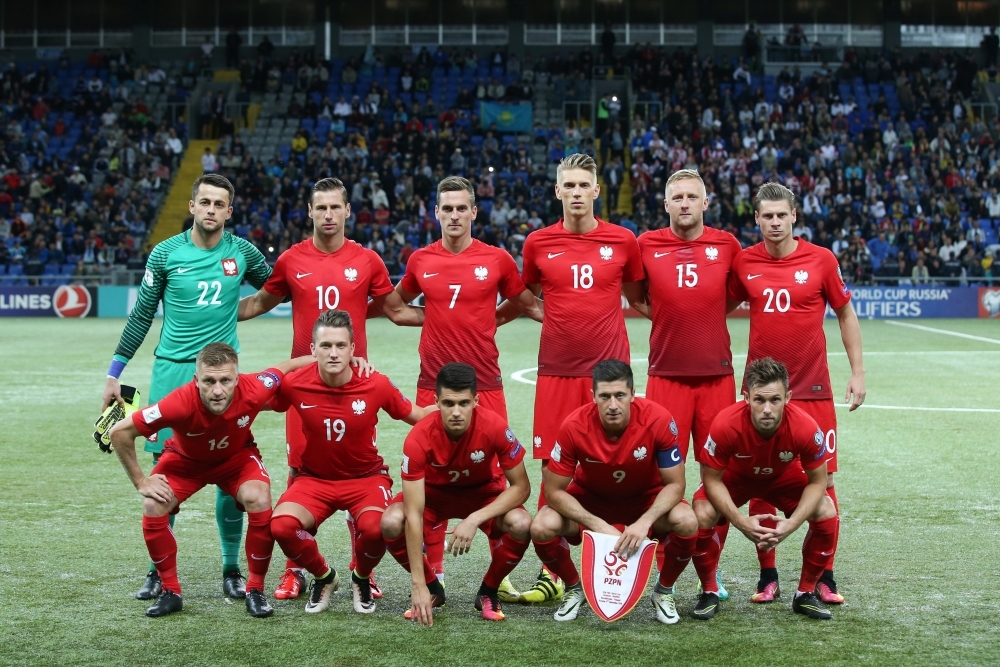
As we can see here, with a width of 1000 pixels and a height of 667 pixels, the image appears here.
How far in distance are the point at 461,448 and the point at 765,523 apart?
159 centimetres

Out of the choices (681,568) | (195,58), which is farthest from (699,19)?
(681,568)

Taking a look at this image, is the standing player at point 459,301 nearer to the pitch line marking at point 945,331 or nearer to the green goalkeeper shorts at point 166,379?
the green goalkeeper shorts at point 166,379

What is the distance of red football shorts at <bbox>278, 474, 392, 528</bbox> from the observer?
19.4ft

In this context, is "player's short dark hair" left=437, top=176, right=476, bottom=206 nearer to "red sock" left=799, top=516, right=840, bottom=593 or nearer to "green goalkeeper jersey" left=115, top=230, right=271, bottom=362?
"green goalkeeper jersey" left=115, top=230, right=271, bottom=362

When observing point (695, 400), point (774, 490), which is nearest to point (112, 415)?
point (695, 400)

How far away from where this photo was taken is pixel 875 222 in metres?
30.8

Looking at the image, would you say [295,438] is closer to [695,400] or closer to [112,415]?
[112,415]

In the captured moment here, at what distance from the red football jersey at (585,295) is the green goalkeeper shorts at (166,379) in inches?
79.3

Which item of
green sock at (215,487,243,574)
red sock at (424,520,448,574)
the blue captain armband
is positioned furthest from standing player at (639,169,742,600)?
green sock at (215,487,243,574)

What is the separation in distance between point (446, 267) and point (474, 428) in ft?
3.81

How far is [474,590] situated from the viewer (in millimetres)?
6105

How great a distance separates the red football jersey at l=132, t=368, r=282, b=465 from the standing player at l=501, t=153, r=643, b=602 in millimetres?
1534

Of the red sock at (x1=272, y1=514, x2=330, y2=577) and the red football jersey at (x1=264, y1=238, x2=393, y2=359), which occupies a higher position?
the red football jersey at (x1=264, y1=238, x2=393, y2=359)

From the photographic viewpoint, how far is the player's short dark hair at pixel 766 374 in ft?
18.3
